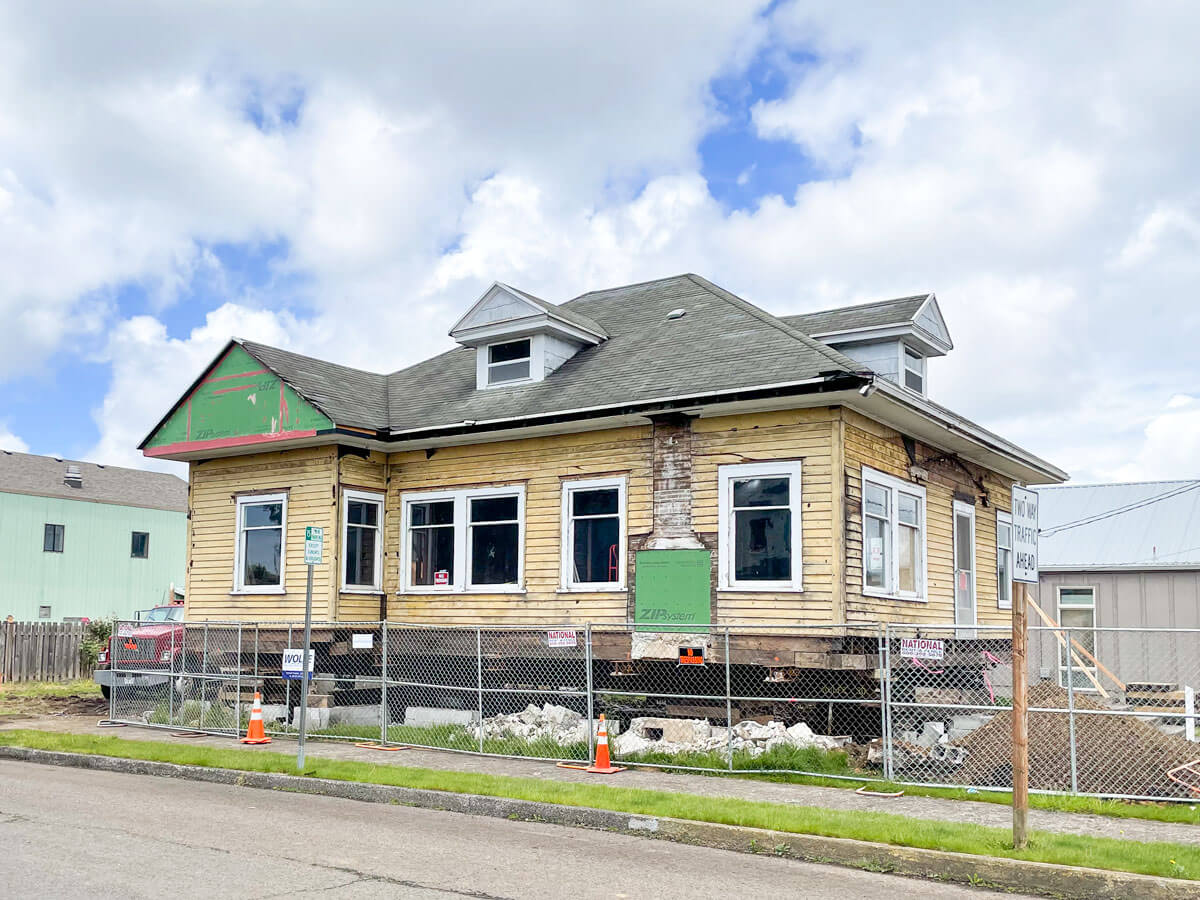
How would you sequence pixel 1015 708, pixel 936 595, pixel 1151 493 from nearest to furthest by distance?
pixel 1015 708, pixel 936 595, pixel 1151 493

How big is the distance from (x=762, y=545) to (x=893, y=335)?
208 inches

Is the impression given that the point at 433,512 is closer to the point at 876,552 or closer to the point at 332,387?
the point at 332,387

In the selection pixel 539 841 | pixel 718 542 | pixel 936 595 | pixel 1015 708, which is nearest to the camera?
pixel 1015 708

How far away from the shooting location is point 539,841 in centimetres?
985

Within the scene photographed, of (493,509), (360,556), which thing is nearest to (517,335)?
(493,509)

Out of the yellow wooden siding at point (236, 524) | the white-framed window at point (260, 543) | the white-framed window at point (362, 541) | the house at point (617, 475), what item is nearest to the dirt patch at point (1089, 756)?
the house at point (617, 475)

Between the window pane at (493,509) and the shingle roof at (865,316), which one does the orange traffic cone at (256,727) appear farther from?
the shingle roof at (865,316)

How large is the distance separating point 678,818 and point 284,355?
42.7 ft

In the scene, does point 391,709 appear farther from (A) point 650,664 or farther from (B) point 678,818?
(B) point 678,818

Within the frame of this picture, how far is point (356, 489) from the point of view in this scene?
19422 millimetres

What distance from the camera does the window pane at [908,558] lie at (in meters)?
17.3

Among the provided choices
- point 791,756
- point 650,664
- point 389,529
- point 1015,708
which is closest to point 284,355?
point 389,529

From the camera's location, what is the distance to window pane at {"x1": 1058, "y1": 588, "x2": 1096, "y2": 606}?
2792 cm

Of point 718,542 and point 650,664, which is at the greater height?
point 718,542
